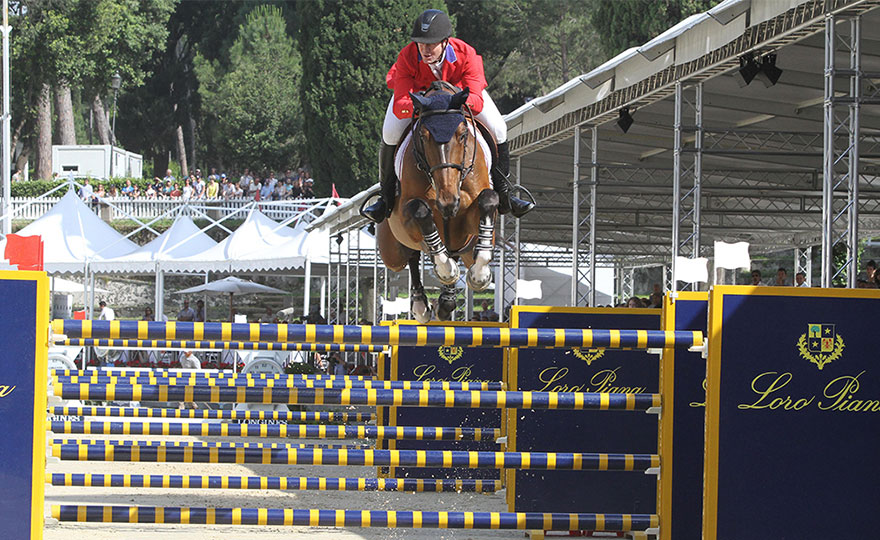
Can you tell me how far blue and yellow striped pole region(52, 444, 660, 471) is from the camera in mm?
4316

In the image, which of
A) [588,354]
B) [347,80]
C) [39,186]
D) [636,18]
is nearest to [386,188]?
[588,354]

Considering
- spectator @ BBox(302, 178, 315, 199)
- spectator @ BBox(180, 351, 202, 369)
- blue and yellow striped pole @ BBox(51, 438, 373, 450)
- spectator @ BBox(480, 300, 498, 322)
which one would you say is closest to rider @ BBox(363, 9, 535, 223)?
blue and yellow striped pole @ BBox(51, 438, 373, 450)

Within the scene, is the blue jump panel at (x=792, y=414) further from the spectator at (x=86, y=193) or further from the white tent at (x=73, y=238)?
the spectator at (x=86, y=193)

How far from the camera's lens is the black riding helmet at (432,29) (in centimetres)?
609

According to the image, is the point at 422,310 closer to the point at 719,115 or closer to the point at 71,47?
the point at 719,115

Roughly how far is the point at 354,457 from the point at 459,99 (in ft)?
7.97

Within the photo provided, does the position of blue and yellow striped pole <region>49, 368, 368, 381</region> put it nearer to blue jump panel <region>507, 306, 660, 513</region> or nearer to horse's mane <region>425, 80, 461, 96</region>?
blue jump panel <region>507, 306, 660, 513</region>

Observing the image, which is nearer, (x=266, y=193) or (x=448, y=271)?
(x=448, y=271)

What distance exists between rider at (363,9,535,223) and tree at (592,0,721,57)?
25.7 meters

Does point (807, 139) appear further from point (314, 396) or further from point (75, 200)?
point (75, 200)

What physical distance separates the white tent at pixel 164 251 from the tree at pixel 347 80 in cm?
1424

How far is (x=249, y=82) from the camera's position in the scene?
4856cm

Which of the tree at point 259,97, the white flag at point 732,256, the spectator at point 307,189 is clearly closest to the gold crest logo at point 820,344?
the white flag at point 732,256

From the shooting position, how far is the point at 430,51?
6.26m
